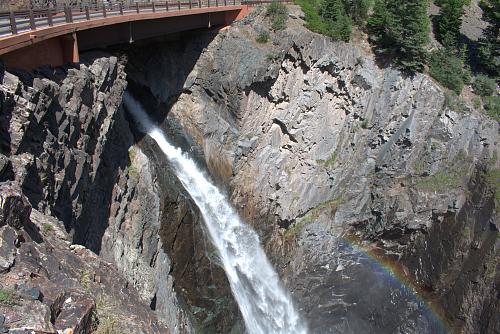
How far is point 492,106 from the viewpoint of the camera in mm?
30531

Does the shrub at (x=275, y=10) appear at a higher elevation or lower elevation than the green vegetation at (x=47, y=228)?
higher

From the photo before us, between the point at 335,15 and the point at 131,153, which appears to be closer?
the point at 131,153

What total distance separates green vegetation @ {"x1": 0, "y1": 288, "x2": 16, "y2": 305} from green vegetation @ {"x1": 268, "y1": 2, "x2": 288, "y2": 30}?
26.9 metres

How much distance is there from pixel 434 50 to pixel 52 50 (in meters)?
28.2

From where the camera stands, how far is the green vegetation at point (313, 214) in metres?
30.6

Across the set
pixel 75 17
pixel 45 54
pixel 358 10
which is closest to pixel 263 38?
pixel 358 10

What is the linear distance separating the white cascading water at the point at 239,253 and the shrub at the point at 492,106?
65.1 ft

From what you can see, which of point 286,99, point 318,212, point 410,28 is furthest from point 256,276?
point 410,28

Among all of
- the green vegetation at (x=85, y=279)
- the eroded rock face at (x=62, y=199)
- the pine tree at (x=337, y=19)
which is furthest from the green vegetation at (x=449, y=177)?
the green vegetation at (x=85, y=279)

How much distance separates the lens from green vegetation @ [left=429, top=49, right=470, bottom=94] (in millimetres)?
30406

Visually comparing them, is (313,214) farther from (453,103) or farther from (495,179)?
(453,103)

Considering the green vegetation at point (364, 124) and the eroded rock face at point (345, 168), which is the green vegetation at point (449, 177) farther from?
the green vegetation at point (364, 124)

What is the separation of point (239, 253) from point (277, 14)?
58.0 ft

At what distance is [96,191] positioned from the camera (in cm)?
1675
